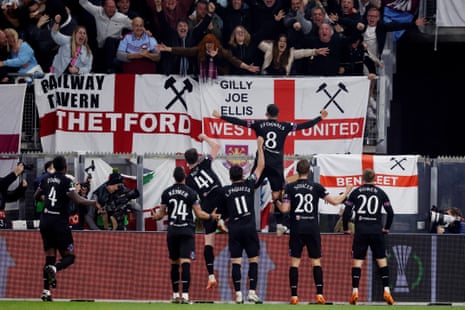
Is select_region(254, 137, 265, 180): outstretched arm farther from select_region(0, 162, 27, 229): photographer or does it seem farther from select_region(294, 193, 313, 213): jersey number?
select_region(0, 162, 27, 229): photographer

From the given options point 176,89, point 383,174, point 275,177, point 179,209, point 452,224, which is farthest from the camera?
point 176,89

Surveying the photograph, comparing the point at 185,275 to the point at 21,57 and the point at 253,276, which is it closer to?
the point at 253,276

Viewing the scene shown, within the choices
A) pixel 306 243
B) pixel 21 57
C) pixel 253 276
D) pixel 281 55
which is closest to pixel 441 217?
pixel 306 243

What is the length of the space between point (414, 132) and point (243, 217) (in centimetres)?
1326

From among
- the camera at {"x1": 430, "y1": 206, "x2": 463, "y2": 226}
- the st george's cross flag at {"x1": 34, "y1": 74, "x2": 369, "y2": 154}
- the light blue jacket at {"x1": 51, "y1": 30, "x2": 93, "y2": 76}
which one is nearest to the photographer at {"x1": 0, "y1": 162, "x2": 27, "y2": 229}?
the st george's cross flag at {"x1": 34, "y1": 74, "x2": 369, "y2": 154}

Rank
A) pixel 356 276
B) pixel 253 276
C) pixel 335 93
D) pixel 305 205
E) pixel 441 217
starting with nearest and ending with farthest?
pixel 253 276 < pixel 305 205 < pixel 356 276 < pixel 441 217 < pixel 335 93

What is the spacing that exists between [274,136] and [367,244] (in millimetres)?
2528

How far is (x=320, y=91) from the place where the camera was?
2727 cm

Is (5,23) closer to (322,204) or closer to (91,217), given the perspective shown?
(91,217)

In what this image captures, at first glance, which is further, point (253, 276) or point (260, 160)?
point (260, 160)

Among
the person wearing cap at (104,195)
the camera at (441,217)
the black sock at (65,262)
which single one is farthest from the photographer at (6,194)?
the camera at (441,217)

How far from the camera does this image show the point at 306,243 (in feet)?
71.0

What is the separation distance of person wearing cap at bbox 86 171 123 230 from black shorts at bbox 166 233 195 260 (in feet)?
12.2

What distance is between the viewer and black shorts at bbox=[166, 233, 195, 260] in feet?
69.2
